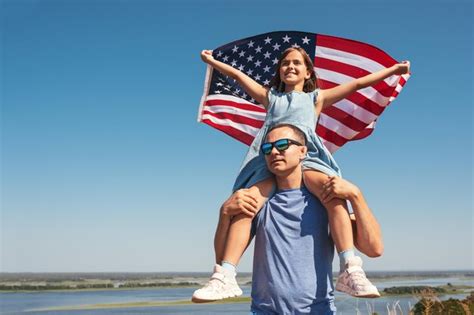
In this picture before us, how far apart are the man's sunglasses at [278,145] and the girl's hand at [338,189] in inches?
13.6

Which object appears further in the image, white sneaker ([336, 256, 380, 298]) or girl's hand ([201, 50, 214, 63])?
girl's hand ([201, 50, 214, 63])

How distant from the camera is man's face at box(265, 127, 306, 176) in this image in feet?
10.2

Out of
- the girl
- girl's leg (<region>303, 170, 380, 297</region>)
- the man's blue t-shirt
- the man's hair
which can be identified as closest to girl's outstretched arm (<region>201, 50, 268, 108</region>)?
the girl

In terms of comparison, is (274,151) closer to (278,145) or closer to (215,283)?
(278,145)

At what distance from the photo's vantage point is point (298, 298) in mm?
2893

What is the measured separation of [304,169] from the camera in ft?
10.6

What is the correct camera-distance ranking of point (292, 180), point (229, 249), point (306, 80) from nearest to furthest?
point (229, 249)
point (292, 180)
point (306, 80)

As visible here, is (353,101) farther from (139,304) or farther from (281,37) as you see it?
(139,304)

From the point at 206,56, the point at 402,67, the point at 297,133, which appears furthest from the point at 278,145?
the point at 206,56

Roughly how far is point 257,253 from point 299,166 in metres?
0.61

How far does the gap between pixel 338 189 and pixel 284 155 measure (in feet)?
1.33

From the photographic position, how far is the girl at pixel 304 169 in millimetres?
2961

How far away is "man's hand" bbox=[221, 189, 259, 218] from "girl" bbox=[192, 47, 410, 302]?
0.03 feet

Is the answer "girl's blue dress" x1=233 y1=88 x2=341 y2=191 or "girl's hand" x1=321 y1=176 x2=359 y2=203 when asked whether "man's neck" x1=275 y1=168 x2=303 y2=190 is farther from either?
"girl's hand" x1=321 y1=176 x2=359 y2=203
